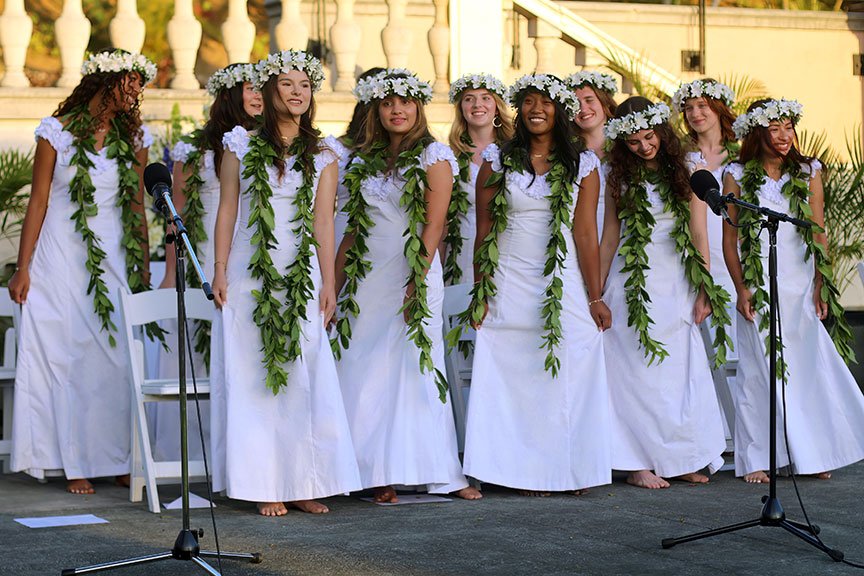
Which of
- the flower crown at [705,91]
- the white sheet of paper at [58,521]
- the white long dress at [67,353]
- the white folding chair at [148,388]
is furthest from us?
the flower crown at [705,91]

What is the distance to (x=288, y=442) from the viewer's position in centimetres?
698

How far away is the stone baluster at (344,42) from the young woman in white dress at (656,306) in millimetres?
3112

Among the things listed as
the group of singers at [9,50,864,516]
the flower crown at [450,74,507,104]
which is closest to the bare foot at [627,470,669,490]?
the group of singers at [9,50,864,516]

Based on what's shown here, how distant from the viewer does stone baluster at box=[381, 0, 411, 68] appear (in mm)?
10641

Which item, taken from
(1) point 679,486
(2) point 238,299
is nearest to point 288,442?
(2) point 238,299

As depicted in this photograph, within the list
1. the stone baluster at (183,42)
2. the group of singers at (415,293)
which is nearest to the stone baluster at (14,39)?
the stone baluster at (183,42)

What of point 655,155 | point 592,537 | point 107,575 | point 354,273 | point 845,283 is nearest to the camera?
point 107,575

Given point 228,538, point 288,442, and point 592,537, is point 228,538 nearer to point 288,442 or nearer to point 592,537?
point 288,442

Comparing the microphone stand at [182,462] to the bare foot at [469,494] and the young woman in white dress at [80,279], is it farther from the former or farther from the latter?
the young woman in white dress at [80,279]

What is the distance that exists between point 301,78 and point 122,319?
4.45ft

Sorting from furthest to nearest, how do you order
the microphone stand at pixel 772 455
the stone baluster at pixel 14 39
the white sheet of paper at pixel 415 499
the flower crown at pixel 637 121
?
the stone baluster at pixel 14 39
the flower crown at pixel 637 121
the white sheet of paper at pixel 415 499
the microphone stand at pixel 772 455

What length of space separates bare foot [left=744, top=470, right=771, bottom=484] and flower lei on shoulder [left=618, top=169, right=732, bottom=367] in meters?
0.58

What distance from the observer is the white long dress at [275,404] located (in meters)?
6.93

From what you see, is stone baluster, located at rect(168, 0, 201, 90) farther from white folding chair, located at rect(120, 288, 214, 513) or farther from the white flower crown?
white folding chair, located at rect(120, 288, 214, 513)
